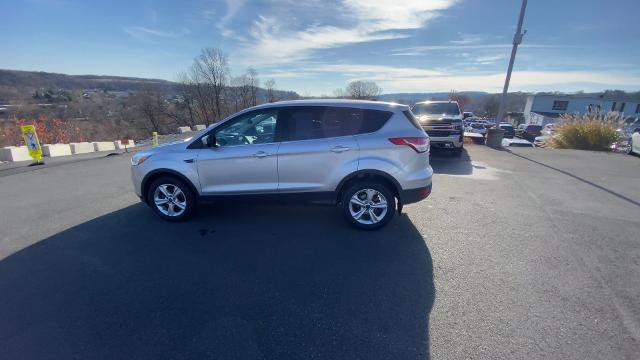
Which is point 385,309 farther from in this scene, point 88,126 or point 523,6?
point 88,126

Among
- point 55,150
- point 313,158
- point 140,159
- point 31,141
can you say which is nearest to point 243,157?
point 313,158

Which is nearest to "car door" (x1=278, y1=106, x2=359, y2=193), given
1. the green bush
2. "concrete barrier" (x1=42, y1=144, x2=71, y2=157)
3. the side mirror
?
the side mirror

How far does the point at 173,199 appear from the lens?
14.7ft

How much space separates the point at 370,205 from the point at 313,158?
1.09m

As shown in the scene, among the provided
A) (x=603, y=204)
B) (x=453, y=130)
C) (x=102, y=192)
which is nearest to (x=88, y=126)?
(x=102, y=192)

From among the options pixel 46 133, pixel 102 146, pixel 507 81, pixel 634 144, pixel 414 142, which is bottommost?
pixel 102 146

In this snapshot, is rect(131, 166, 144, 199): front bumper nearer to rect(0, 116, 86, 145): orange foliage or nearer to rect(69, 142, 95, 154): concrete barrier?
rect(69, 142, 95, 154): concrete barrier

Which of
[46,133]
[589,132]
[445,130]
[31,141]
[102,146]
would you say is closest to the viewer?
[445,130]

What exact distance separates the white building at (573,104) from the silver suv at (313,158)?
6067cm

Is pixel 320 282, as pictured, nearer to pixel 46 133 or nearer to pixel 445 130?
pixel 445 130

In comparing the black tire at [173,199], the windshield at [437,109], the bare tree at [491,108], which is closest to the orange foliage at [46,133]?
the black tire at [173,199]

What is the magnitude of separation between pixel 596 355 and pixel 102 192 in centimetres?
814

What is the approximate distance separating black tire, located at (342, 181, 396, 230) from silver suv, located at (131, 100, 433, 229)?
0.05 ft

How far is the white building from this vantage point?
2136 inches
